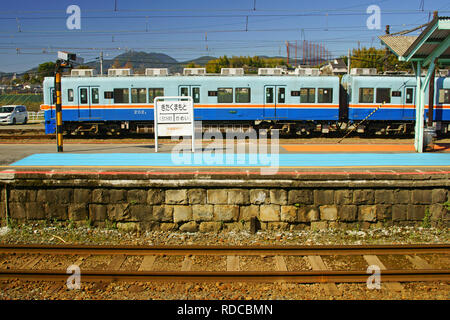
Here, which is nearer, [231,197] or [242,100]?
[231,197]

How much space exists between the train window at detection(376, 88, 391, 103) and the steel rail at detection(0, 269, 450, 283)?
55.2 ft

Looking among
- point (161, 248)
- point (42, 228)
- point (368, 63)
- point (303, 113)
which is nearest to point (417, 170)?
point (161, 248)

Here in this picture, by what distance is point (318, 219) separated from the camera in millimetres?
9195

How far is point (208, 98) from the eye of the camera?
21.6 meters

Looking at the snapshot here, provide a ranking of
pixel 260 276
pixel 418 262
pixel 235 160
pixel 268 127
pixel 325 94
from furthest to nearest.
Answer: pixel 268 127 → pixel 325 94 → pixel 235 160 → pixel 418 262 → pixel 260 276

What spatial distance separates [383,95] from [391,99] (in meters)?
0.46

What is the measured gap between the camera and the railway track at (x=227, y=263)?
671 cm

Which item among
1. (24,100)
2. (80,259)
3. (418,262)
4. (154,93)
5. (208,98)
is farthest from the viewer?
(24,100)

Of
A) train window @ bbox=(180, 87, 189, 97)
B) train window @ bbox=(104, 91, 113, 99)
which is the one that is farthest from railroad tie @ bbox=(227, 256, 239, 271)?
train window @ bbox=(104, 91, 113, 99)

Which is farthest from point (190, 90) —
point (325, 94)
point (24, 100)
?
point (24, 100)

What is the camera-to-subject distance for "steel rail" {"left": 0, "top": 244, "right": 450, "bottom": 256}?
776 cm

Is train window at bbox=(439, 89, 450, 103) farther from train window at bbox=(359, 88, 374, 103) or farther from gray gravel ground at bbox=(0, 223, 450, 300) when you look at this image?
gray gravel ground at bbox=(0, 223, 450, 300)

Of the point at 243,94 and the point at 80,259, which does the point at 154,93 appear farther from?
the point at 80,259

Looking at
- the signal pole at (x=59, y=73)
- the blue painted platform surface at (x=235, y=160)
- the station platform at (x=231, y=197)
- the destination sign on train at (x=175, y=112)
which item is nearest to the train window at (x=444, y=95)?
the blue painted platform surface at (x=235, y=160)
